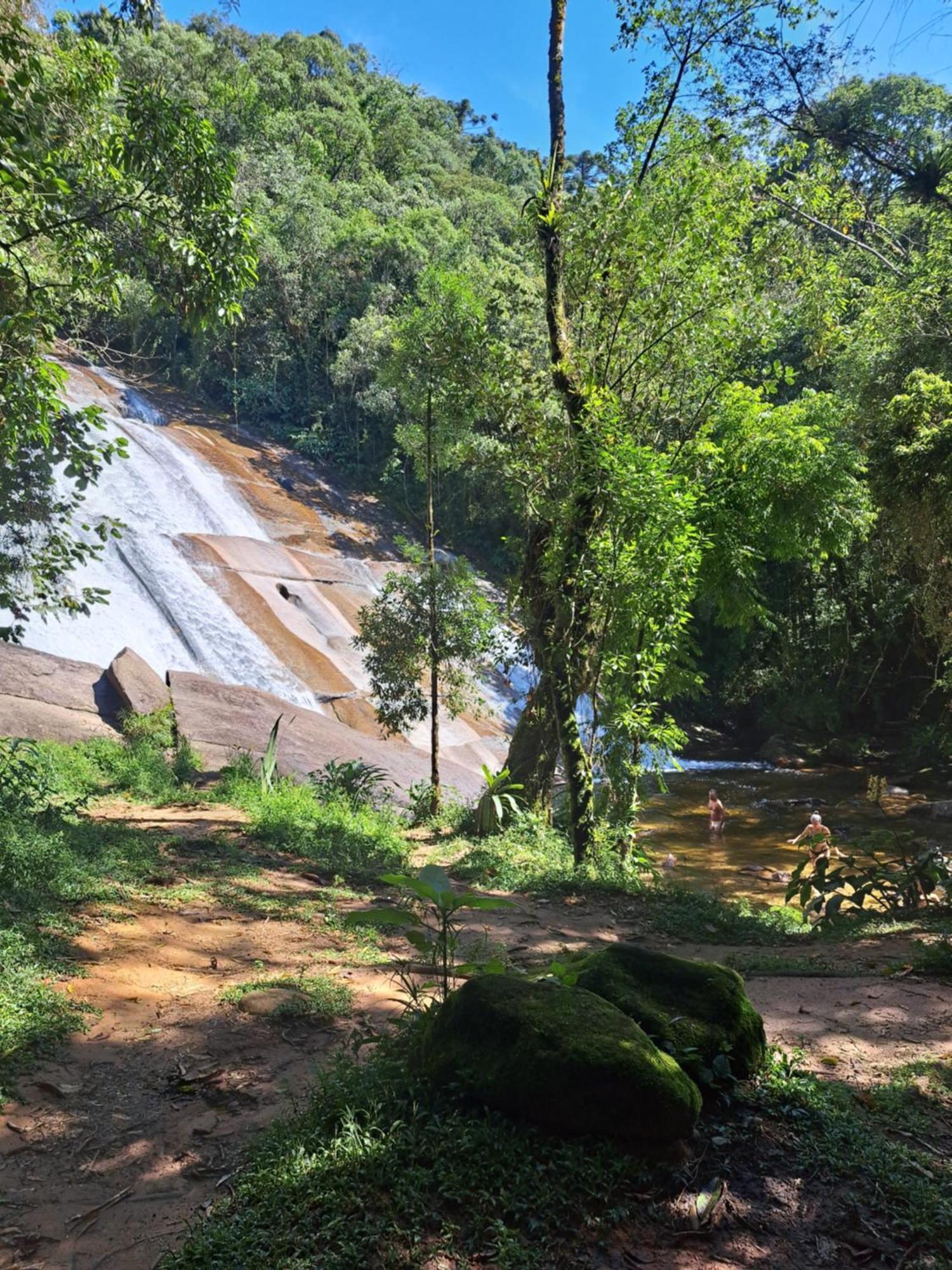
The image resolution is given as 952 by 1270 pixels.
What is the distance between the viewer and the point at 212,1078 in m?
3.27

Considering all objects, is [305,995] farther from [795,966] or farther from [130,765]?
[130,765]

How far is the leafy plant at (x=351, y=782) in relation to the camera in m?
10.6

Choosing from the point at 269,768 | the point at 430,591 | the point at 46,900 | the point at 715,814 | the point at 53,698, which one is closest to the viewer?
the point at 46,900

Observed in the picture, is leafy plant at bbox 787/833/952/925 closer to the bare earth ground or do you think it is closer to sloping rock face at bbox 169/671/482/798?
the bare earth ground

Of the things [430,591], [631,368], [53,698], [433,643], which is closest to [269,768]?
[433,643]

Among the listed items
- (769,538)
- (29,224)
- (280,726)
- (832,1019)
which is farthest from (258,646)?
(832,1019)

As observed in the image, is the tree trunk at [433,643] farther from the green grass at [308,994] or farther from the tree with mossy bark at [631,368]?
the green grass at [308,994]

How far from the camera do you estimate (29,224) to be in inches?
213

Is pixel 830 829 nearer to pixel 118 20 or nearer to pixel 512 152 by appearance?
pixel 118 20

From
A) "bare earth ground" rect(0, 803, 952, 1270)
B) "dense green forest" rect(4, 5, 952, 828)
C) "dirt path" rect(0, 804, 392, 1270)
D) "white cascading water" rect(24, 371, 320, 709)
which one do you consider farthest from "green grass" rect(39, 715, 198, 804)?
"dirt path" rect(0, 804, 392, 1270)

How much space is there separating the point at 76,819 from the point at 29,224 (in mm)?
4616

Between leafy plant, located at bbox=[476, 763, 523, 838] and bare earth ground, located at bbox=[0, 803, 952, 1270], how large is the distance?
328 cm

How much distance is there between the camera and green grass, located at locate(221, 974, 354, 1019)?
392cm

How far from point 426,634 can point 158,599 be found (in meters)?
7.38
